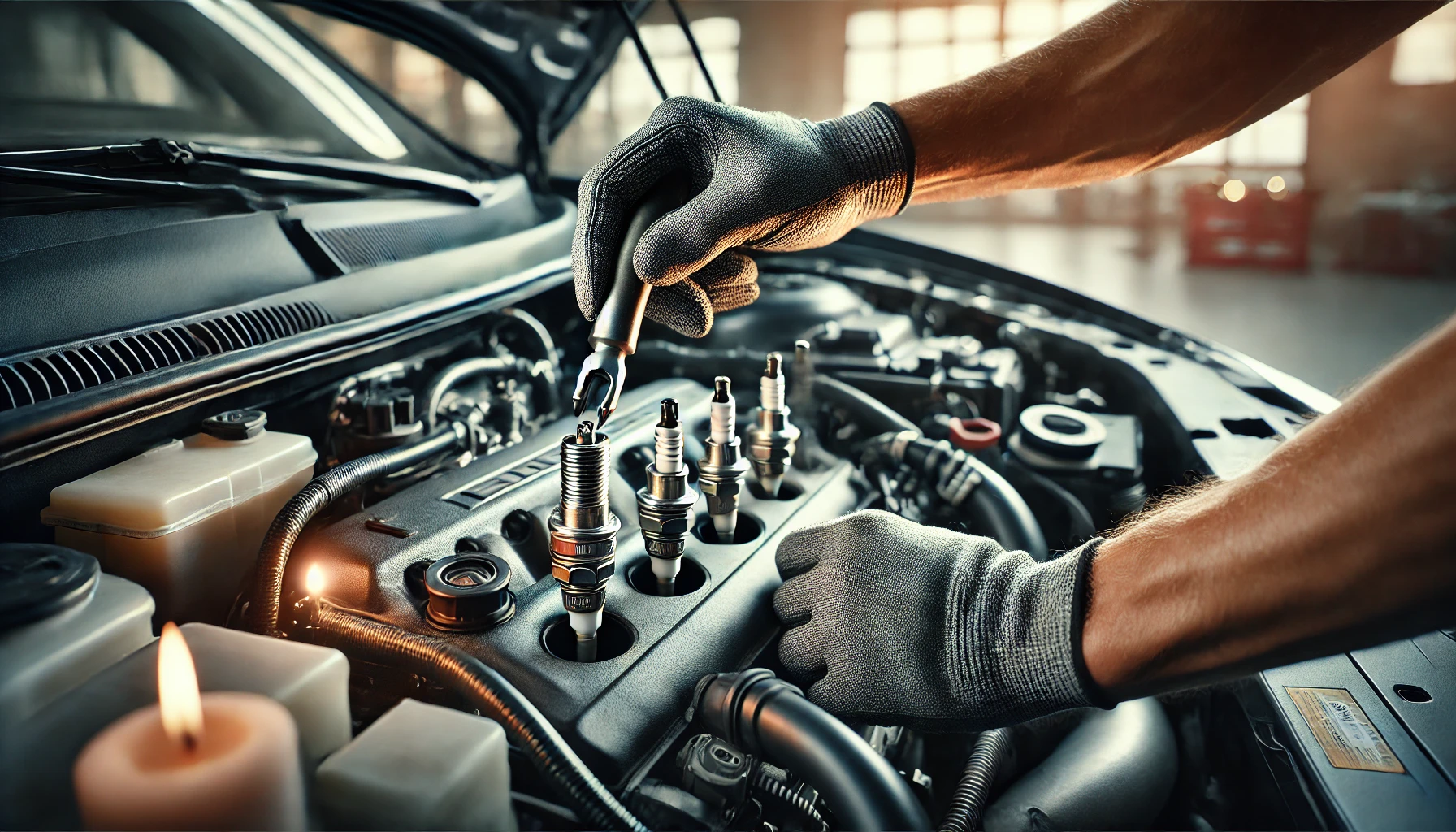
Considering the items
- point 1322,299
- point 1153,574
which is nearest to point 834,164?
point 1153,574

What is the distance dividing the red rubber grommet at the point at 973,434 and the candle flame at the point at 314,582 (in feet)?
2.78

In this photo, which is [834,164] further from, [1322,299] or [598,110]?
[598,110]

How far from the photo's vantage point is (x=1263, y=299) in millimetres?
6426

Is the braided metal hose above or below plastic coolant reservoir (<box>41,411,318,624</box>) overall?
below

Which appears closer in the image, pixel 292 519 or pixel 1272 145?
pixel 292 519

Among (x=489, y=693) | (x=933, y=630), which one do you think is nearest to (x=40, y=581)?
(x=489, y=693)

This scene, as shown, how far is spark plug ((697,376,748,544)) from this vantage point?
96 centimetres

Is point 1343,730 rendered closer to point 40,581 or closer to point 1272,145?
point 40,581

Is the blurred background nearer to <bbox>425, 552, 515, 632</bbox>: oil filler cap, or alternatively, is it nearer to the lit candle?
<bbox>425, 552, 515, 632</bbox>: oil filler cap

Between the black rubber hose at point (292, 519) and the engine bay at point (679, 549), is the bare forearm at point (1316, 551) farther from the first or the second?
the black rubber hose at point (292, 519)

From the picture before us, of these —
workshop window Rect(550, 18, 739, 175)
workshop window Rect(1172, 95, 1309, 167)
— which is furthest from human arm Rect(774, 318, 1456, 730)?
workshop window Rect(550, 18, 739, 175)

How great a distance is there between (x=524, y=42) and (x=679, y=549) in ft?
3.53

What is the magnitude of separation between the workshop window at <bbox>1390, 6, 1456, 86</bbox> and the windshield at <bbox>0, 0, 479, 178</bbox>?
10171 mm

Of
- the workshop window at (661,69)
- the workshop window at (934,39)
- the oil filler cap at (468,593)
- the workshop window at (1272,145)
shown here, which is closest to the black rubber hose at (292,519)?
the oil filler cap at (468,593)
